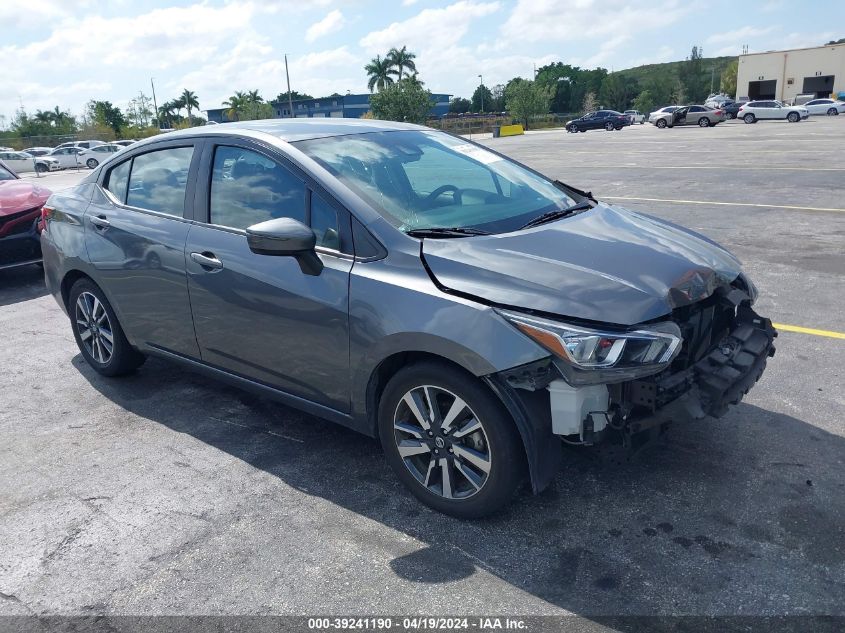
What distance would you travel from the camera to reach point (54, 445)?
4.03 metres

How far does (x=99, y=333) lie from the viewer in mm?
→ 4848

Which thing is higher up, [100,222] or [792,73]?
[792,73]

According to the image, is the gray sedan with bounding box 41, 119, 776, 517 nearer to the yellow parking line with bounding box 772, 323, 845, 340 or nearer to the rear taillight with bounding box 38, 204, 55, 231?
the rear taillight with bounding box 38, 204, 55, 231

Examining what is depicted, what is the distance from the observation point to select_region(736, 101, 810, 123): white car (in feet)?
145

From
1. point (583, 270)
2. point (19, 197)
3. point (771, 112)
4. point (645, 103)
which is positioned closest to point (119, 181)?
point (583, 270)

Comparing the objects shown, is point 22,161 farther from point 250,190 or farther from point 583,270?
point 583,270

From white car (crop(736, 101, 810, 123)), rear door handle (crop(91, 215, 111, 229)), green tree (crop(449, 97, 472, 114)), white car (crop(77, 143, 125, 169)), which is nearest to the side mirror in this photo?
rear door handle (crop(91, 215, 111, 229))

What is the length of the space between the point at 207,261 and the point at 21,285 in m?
5.82

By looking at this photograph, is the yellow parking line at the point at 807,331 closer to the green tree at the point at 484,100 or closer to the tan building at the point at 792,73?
the tan building at the point at 792,73

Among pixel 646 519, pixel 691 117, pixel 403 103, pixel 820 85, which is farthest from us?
pixel 820 85

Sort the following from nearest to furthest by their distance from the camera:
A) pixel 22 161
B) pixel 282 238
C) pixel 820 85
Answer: pixel 282 238 < pixel 22 161 < pixel 820 85

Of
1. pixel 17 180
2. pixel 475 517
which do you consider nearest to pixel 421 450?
pixel 475 517

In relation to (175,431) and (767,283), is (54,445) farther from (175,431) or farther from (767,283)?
(767,283)

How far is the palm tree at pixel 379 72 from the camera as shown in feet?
304
